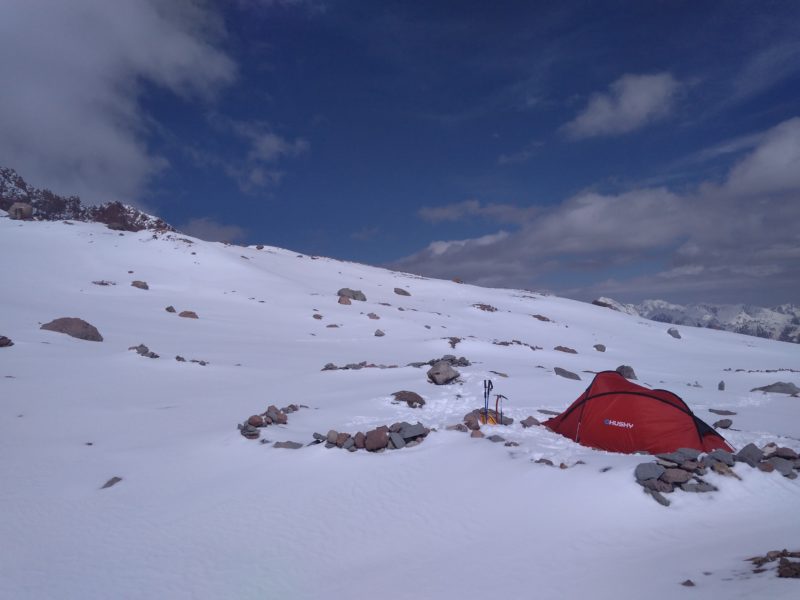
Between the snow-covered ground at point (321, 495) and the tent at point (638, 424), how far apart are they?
69cm

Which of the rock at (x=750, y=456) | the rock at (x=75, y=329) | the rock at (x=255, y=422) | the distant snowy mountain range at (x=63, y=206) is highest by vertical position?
the distant snowy mountain range at (x=63, y=206)

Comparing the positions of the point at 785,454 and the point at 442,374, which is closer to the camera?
the point at 785,454

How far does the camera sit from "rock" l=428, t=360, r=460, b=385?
55.5ft

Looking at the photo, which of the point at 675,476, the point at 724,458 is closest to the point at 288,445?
the point at 675,476

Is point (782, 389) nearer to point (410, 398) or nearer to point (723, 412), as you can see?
point (723, 412)

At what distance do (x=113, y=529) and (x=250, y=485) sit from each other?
2323 mm

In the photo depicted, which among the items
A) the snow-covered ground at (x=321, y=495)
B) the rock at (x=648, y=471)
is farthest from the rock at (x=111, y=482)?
the rock at (x=648, y=471)

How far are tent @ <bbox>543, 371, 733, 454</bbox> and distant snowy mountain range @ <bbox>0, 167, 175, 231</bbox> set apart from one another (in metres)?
127

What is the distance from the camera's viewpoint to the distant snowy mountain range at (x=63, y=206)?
127m

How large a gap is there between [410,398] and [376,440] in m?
4.18

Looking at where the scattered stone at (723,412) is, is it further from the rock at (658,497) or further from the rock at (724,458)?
the rock at (658,497)

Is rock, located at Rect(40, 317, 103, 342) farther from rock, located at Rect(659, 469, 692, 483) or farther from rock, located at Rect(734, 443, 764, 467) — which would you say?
rock, located at Rect(734, 443, 764, 467)

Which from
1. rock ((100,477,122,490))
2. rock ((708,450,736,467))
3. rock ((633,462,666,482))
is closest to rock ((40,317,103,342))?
rock ((100,477,122,490))

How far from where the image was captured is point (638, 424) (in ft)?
34.5
